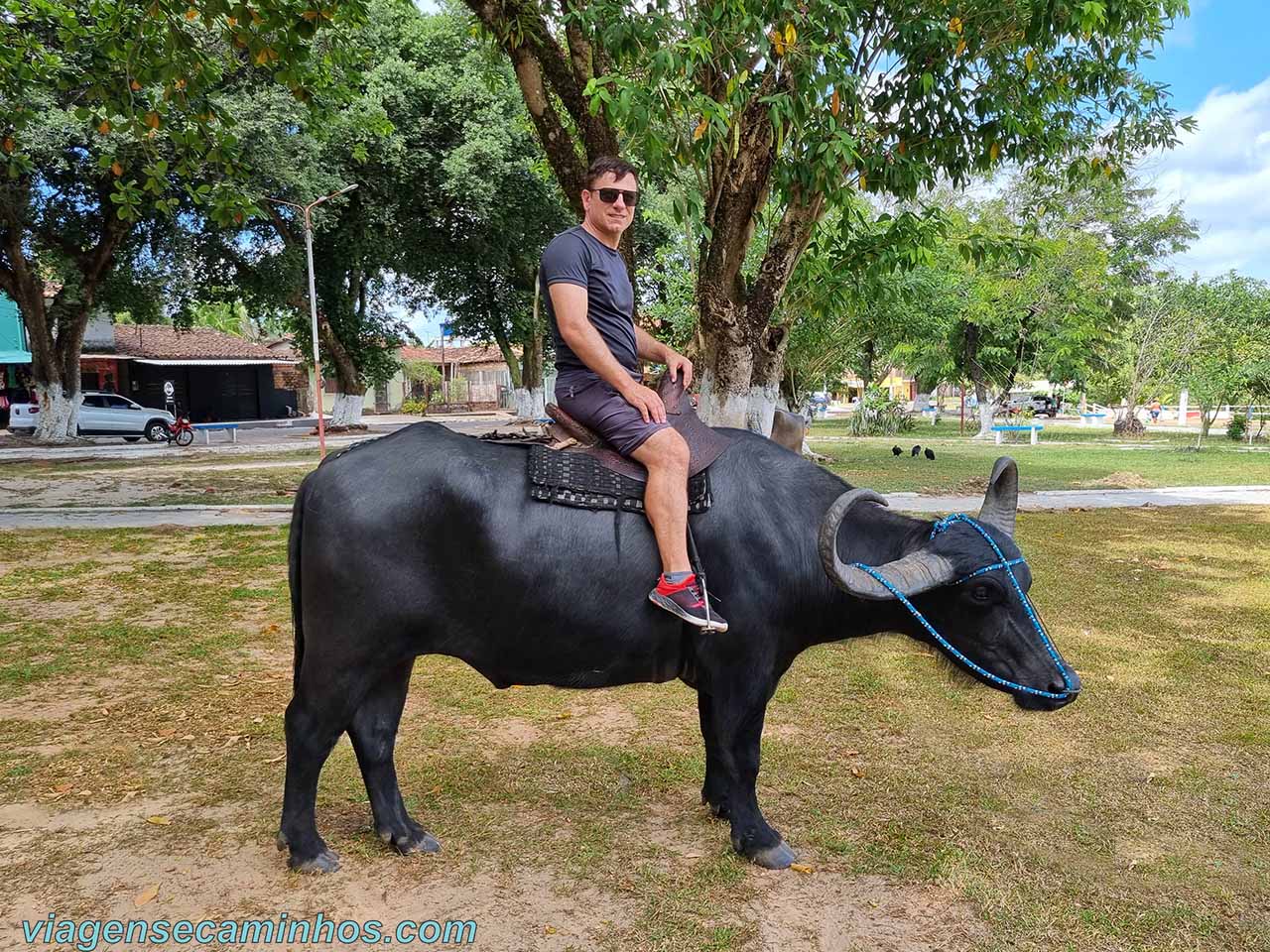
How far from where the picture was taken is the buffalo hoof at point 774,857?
351 centimetres

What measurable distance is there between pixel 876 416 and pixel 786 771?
28.5 meters

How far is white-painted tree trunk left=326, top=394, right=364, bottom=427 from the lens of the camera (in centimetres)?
3152

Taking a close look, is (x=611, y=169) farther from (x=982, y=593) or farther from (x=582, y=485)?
(x=982, y=593)

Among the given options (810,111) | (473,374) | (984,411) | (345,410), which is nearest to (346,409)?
(345,410)

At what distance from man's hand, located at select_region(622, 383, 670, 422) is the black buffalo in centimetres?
36

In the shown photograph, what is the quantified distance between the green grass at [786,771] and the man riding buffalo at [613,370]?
1209 millimetres

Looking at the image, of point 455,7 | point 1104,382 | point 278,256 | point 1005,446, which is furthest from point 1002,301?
point 278,256

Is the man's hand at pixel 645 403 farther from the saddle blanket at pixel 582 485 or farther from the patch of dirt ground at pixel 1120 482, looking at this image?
the patch of dirt ground at pixel 1120 482

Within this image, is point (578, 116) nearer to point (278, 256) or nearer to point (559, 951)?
point (559, 951)

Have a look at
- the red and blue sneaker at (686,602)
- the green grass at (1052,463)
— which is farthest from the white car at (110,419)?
the red and blue sneaker at (686,602)

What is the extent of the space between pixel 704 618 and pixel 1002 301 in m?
28.3

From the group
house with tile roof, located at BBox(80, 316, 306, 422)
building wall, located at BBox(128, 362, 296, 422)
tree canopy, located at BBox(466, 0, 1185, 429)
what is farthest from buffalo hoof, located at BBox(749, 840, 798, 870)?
building wall, located at BBox(128, 362, 296, 422)

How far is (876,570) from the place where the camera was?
11.0 ft

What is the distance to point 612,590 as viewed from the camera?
3408 mm
